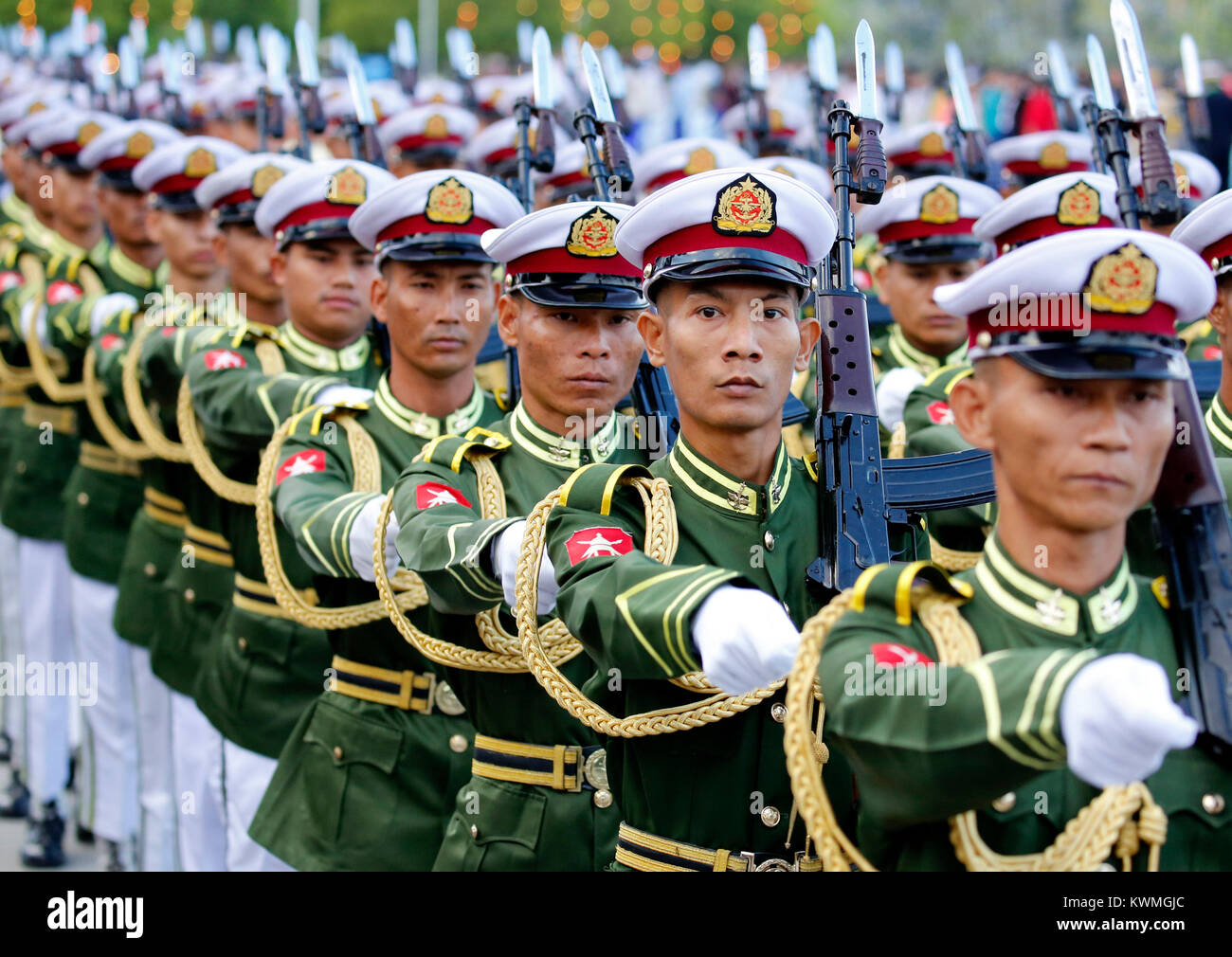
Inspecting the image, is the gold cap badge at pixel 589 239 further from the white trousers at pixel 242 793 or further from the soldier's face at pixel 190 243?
the soldier's face at pixel 190 243

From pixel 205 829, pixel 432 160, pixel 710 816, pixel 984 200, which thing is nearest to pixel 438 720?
pixel 710 816

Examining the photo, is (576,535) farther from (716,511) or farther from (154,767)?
(154,767)

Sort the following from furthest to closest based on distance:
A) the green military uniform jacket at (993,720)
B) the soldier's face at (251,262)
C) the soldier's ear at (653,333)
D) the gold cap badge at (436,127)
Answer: the gold cap badge at (436,127) < the soldier's face at (251,262) < the soldier's ear at (653,333) < the green military uniform jacket at (993,720)

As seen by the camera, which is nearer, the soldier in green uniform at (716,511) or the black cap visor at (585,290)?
the soldier in green uniform at (716,511)

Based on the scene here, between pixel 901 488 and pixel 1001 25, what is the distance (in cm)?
2646

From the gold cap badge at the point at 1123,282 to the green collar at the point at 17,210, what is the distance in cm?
960

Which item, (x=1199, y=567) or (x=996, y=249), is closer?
(x=1199, y=567)

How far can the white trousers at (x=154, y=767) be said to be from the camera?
282 inches

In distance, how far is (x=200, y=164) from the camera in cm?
780

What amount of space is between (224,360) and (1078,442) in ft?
13.4

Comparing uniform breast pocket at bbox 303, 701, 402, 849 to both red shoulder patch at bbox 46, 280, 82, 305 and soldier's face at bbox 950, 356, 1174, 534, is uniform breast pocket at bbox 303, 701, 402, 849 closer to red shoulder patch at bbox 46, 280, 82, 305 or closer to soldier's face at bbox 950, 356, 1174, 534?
soldier's face at bbox 950, 356, 1174, 534

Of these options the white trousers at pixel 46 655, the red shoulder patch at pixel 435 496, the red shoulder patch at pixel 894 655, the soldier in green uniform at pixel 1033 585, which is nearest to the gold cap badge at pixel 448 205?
the red shoulder patch at pixel 435 496

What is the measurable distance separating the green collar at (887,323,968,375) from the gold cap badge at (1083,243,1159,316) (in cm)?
379

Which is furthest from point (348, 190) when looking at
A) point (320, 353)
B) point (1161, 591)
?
point (1161, 591)
